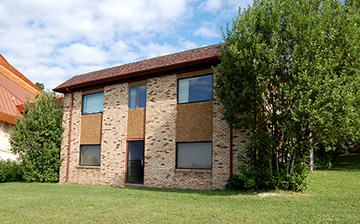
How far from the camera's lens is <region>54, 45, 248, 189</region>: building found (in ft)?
46.0

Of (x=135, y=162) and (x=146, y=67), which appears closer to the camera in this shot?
(x=135, y=162)

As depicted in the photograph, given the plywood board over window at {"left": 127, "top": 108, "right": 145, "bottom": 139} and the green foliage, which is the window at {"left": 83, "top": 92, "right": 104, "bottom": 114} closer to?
the plywood board over window at {"left": 127, "top": 108, "right": 145, "bottom": 139}

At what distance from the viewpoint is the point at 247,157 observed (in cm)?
1270

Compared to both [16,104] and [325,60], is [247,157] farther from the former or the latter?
[16,104]

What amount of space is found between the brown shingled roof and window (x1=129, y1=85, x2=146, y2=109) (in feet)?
2.25

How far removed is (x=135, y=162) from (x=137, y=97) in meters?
3.31

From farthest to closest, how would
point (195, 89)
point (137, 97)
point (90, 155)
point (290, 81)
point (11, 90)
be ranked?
point (11, 90), point (90, 155), point (137, 97), point (195, 89), point (290, 81)

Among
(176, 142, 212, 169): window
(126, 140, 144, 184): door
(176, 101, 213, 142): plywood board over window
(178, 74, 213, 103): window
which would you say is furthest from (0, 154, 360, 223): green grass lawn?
(178, 74, 213, 103): window

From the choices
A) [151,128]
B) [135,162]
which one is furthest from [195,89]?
[135,162]

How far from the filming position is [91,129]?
18.6 meters

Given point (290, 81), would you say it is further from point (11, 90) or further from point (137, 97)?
point (11, 90)

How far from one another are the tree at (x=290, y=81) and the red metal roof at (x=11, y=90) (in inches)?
645

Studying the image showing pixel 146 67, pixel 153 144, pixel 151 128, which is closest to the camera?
pixel 153 144

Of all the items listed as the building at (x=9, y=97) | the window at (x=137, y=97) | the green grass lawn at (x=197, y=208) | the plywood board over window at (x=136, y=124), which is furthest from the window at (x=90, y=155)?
the green grass lawn at (x=197, y=208)
